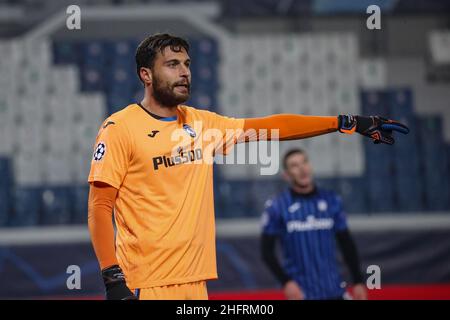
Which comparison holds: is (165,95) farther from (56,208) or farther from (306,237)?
(56,208)

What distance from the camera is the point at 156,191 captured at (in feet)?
10.4

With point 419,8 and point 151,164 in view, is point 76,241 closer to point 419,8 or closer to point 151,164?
point 151,164

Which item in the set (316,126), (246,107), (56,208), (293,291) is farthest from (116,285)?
(246,107)

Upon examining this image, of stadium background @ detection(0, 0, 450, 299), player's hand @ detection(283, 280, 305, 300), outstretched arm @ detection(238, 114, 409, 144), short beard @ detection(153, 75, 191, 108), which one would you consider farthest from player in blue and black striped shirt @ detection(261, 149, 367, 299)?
short beard @ detection(153, 75, 191, 108)

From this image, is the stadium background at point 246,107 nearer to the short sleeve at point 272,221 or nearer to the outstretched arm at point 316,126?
the short sleeve at point 272,221

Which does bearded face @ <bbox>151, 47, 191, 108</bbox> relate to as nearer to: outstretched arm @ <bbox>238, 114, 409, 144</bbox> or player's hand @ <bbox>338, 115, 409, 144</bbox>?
outstretched arm @ <bbox>238, 114, 409, 144</bbox>

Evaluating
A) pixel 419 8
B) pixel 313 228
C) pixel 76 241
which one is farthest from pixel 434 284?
pixel 419 8

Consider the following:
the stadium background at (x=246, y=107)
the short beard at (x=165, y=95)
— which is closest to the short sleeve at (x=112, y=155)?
the short beard at (x=165, y=95)

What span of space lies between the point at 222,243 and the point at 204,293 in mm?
4427

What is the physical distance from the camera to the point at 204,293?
326 centimetres

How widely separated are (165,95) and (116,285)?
0.86 m

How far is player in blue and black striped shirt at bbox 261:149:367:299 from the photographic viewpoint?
5.50 metres

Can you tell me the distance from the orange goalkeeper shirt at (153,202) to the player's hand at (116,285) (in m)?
0.20

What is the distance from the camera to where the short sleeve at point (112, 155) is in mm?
3057
